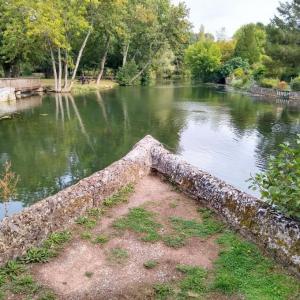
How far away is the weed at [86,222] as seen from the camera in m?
8.11

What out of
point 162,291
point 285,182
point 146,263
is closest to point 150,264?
point 146,263

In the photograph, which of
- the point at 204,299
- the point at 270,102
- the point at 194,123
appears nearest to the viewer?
the point at 204,299

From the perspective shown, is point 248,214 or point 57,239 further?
point 248,214

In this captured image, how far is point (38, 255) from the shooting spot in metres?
6.66

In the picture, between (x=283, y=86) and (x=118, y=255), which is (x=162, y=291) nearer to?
(x=118, y=255)

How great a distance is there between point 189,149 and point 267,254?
488 inches

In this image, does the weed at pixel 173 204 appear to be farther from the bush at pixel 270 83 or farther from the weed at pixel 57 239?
the bush at pixel 270 83

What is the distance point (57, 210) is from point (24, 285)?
2.08 meters

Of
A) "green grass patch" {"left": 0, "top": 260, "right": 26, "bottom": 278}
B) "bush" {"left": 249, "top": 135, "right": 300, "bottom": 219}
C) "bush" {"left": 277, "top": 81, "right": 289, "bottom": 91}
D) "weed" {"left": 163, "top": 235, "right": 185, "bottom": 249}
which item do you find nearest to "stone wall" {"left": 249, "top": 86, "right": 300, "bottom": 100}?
"bush" {"left": 277, "top": 81, "right": 289, "bottom": 91}

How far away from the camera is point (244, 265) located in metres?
6.54

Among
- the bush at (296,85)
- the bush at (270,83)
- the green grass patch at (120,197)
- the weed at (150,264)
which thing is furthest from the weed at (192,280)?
the bush at (270,83)

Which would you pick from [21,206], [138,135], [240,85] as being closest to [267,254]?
[21,206]

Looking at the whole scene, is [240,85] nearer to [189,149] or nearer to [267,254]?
[189,149]

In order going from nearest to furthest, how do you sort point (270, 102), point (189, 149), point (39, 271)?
1. point (39, 271)
2. point (189, 149)
3. point (270, 102)
